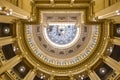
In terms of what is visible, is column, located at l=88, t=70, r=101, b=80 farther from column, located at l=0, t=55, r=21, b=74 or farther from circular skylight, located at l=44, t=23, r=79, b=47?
circular skylight, located at l=44, t=23, r=79, b=47

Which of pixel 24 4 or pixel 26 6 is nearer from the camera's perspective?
pixel 24 4

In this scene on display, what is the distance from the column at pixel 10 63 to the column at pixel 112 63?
8205 millimetres

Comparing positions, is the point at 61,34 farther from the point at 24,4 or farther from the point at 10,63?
the point at 24,4

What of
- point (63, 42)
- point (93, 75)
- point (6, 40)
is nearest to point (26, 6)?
point (6, 40)

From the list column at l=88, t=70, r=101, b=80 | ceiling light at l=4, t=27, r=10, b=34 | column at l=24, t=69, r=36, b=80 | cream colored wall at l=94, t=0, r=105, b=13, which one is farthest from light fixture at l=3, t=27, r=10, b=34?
column at l=88, t=70, r=101, b=80

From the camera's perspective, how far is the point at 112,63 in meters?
26.4

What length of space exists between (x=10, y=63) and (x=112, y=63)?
9125 millimetres

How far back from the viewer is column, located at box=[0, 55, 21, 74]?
2570 cm

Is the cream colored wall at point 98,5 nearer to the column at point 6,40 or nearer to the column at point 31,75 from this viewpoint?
the column at point 6,40

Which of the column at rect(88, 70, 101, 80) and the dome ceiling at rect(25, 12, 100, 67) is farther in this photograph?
the dome ceiling at rect(25, 12, 100, 67)

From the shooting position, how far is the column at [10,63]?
25703 mm

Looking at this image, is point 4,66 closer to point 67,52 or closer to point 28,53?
point 28,53

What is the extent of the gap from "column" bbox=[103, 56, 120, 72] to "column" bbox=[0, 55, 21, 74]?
323 inches

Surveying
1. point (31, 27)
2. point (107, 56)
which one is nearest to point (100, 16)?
point (107, 56)
